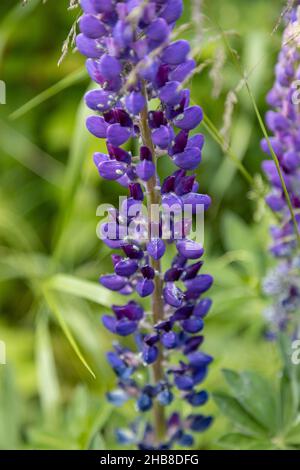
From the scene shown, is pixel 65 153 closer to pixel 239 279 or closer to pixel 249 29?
pixel 249 29

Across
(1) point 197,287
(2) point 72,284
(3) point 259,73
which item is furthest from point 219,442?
(3) point 259,73

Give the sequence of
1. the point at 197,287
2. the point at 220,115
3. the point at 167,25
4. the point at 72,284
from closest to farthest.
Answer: the point at 167,25, the point at 197,287, the point at 72,284, the point at 220,115

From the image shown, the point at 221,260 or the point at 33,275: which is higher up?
the point at 221,260

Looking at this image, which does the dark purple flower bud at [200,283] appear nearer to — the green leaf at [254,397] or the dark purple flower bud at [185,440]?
the green leaf at [254,397]

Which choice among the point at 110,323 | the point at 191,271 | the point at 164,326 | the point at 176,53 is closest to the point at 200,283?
the point at 191,271

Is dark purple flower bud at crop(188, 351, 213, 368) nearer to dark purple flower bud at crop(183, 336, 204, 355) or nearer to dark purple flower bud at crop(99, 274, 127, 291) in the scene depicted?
dark purple flower bud at crop(183, 336, 204, 355)

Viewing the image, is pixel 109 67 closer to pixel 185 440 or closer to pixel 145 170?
pixel 145 170

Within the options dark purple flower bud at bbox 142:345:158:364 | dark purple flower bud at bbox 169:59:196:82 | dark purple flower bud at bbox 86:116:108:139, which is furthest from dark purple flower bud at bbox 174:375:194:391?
dark purple flower bud at bbox 169:59:196:82
